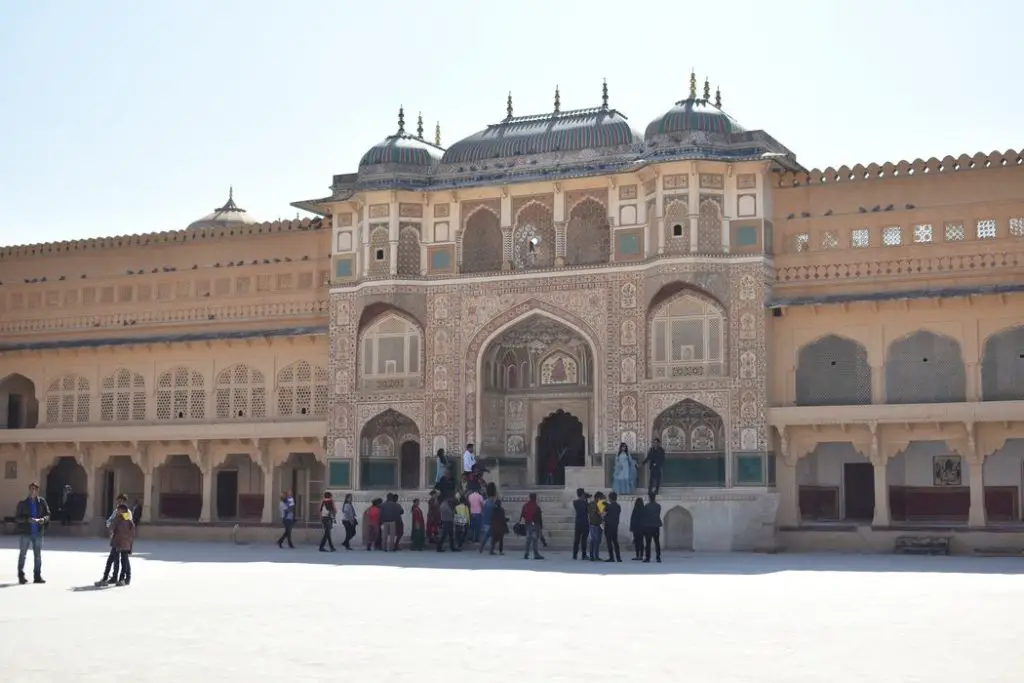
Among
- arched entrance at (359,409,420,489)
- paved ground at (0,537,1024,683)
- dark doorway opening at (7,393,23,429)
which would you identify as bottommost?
paved ground at (0,537,1024,683)

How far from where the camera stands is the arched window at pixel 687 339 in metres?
25.4

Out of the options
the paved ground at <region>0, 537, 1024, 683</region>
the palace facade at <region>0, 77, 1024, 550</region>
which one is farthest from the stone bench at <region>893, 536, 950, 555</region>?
the paved ground at <region>0, 537, 1024, 683</region>

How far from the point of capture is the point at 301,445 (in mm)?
29797

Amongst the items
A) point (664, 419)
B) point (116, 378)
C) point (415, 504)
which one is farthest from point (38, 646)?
point (116, 378)

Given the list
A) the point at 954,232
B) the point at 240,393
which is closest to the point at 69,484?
the point at 240,393

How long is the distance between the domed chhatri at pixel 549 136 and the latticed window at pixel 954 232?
6011 mm

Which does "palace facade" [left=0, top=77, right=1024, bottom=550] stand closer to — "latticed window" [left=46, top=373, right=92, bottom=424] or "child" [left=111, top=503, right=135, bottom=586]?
"latticed window" [left=46, top=373, right=92, bottom=424]

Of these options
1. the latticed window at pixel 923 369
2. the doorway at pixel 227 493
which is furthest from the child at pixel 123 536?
the doorway at pixel 227 493

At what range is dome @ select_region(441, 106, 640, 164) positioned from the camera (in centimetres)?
2730

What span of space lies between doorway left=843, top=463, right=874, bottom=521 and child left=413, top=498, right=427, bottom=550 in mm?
Answer: 8028

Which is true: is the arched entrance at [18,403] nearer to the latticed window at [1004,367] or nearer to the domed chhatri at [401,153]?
the domed chhatri at [401,153]

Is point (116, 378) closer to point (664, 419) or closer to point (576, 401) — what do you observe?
point (576, 401)

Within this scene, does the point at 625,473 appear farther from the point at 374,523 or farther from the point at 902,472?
the point at 902,472

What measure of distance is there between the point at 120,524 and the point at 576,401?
43.8 ft
